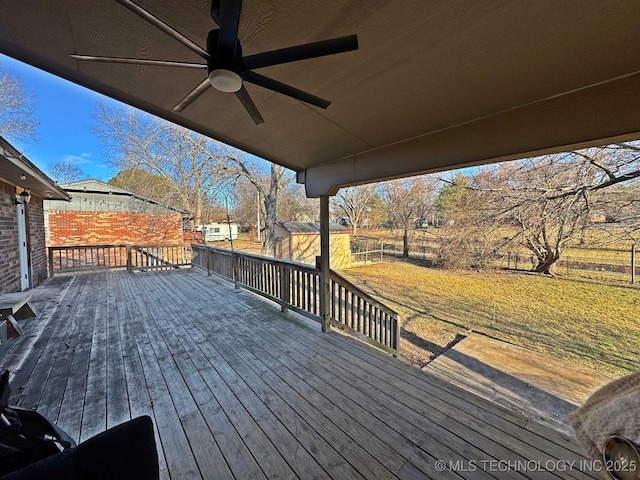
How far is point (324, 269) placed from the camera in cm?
383

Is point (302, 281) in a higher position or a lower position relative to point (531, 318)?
higher

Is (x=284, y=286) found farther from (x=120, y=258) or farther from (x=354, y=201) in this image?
(x=354, y=201)

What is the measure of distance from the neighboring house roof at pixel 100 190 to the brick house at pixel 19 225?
181 inches

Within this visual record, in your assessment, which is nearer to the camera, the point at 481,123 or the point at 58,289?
the point at 481,123

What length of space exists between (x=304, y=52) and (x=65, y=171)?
21.0 metres

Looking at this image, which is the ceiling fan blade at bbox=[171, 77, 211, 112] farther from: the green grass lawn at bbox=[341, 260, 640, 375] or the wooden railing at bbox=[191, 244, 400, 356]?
the green grass lawn at bbox=[341, 260, 640, 375]

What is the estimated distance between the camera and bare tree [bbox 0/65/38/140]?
8.61 meters

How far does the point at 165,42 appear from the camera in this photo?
174 centimetres

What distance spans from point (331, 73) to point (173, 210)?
39.6 ft

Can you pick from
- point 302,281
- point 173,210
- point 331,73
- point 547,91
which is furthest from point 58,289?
point 547,91

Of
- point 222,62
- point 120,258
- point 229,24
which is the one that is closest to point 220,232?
point 120,258

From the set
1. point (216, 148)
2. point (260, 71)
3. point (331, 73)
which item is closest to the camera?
point (331, 73)

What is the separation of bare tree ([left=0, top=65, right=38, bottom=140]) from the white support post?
11628 millimetres

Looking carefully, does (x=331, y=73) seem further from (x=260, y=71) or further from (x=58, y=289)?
(x=58, y=289)
